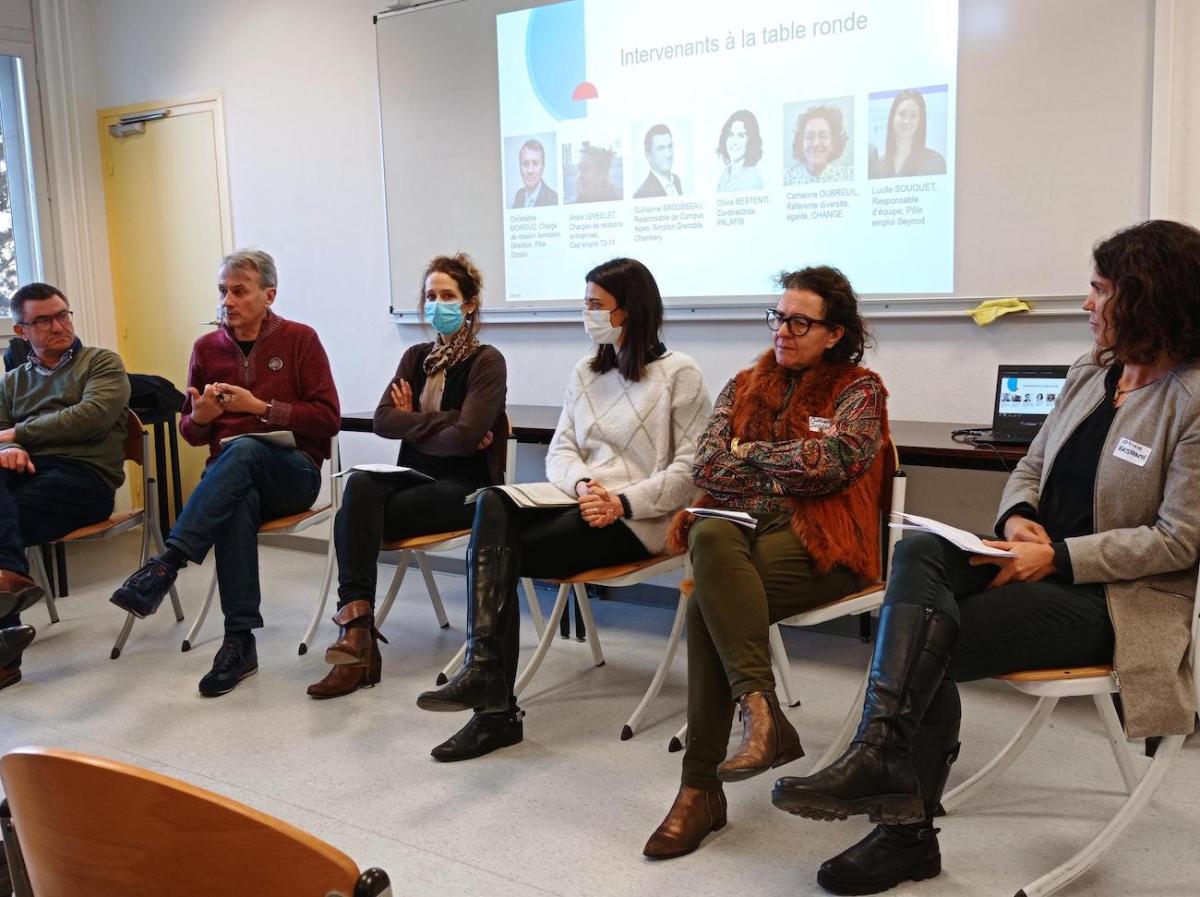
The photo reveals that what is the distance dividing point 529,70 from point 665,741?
8.51 ft

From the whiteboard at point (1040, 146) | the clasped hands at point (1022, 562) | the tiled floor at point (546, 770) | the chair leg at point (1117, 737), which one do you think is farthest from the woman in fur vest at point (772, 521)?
the whiteboard at point (1040, 146)

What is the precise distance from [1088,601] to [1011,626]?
150 millimetres

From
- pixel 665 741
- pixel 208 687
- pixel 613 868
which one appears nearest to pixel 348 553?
pixel 208 687

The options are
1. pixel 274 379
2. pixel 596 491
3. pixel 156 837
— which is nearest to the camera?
pixel 156 837

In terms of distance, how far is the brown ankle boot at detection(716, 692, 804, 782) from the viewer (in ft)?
6.81

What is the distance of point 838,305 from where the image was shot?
261cm

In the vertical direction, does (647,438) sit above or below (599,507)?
above

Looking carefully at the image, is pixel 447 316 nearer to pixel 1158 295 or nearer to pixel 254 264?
pixel 254 264

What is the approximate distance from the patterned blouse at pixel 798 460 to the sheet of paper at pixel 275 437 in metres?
1.43

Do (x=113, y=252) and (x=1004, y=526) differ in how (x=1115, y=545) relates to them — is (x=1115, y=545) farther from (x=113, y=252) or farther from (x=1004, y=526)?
(x=113, y=252)

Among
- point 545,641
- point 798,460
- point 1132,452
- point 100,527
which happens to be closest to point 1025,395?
point 798,460

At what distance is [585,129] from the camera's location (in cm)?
413

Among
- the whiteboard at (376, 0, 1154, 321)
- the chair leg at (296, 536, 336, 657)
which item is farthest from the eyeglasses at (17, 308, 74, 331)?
the whiteboard at (376, 0, 1154, 321)

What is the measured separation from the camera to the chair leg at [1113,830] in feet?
6.40
